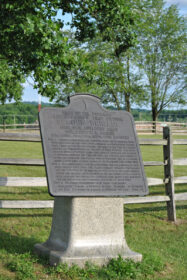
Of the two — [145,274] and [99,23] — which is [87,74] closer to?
[99,23]

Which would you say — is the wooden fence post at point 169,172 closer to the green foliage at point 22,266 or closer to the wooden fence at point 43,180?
the wooden fence at point 43,180

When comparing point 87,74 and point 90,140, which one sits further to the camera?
point 87,74

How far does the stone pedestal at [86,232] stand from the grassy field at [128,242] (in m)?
0.14

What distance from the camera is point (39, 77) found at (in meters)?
12.7

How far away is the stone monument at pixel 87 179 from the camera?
5.23 metres

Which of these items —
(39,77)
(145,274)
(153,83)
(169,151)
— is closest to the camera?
(145,274)

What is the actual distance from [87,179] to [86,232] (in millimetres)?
702

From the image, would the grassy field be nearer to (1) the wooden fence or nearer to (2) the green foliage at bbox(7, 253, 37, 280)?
(2) the green foliage at bbox(7, 253, 37, 280)

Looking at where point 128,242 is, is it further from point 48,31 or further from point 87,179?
point 48,31

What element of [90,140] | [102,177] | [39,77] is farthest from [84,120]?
[39,77]

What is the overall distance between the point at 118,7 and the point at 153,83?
3267 cm

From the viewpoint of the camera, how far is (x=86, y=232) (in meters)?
5.41

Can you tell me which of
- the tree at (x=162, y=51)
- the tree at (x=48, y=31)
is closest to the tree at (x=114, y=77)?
the tree at (x=162, y=51)

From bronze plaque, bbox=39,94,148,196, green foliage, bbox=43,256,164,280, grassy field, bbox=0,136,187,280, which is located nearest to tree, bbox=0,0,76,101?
grassy field, bbox=0,136,187,280
